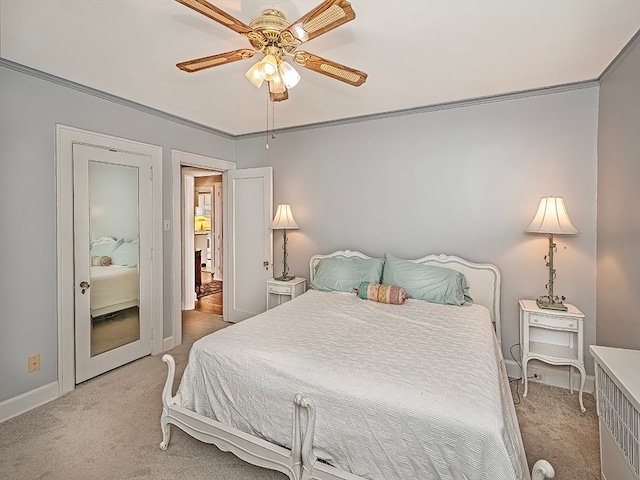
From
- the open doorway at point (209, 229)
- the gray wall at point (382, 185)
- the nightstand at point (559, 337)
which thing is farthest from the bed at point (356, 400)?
the open doorway at point (209, 229)

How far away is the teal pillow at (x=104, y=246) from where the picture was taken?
116 inches

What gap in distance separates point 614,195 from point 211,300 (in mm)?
5636

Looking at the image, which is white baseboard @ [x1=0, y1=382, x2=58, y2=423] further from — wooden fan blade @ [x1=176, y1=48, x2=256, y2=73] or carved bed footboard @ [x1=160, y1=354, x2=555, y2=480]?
wooden fan blade @ [x1=176, y1=48, x2=256, y2=73]

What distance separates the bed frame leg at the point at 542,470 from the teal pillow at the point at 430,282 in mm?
1646

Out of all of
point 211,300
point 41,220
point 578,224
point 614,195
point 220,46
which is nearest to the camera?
point 220,46

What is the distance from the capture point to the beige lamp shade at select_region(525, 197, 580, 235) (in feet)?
8.41

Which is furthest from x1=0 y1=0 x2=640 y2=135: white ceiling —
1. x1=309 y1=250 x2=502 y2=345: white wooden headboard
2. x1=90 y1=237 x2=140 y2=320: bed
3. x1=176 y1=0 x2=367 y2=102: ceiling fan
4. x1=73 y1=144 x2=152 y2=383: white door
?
x1=309 y1=250 x2=502 y2=345: white wooden headboard

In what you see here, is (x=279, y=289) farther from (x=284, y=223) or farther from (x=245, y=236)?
(x=245, y=236)

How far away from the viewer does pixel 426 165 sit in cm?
332

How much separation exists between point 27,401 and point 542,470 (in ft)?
10.8

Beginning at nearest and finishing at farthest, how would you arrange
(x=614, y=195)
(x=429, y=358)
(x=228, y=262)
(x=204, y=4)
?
(x=204, y=4)
(x=429, y=358)
(x=614, y=195)
(x=228, y=262)

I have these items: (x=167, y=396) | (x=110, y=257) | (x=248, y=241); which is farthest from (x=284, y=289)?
(x=167, y=396)

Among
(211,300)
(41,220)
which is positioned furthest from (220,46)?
(211,300)

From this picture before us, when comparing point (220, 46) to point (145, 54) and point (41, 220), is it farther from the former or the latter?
point (41, 220)
